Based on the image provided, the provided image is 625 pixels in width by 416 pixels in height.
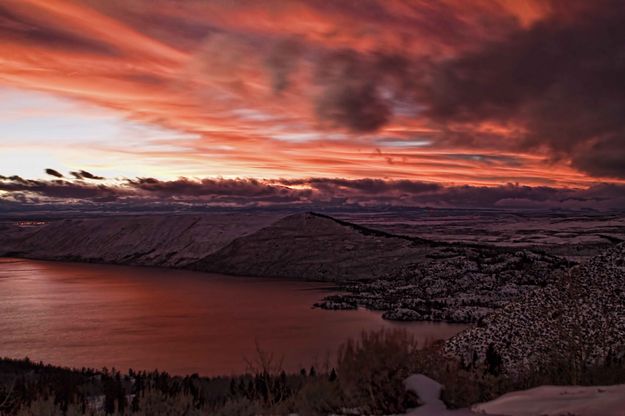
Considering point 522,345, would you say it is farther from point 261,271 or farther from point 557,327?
point 261,271

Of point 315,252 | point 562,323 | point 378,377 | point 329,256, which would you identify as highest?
point 378,377

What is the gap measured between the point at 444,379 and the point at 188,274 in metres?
60.6

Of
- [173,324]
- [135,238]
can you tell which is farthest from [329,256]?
[135,238]

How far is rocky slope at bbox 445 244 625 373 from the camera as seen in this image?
1537 centimetres

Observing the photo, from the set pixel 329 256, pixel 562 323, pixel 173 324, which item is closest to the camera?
pixel 562 323

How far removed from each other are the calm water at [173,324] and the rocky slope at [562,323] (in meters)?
2.22

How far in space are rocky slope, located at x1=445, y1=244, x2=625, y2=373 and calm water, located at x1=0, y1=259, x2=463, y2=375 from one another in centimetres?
222

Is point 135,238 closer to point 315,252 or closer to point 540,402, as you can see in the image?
point 315,252

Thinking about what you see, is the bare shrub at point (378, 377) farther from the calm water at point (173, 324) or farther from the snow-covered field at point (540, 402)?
the calm water at point (173, 324)

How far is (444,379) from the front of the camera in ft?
31.8

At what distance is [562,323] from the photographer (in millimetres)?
16703

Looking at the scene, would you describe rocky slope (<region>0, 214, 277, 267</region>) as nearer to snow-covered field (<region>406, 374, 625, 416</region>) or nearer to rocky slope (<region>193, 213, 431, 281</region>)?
rocky slope (<region>193, 213, 431, 281</region>)

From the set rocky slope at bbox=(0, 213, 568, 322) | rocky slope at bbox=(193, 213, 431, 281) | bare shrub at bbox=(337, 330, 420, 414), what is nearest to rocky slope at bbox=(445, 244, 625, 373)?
bare shrub at bbox=(337, 330, 420, 414)

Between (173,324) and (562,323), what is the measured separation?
967 inches
